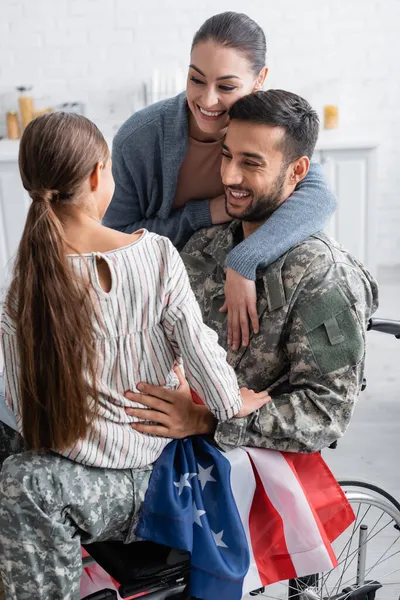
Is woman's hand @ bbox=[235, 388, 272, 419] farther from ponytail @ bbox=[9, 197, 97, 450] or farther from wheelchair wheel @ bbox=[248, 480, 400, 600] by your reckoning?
wheelchair wheel @ bbox=[248, 480, 400, 600]

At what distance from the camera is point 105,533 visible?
154cm

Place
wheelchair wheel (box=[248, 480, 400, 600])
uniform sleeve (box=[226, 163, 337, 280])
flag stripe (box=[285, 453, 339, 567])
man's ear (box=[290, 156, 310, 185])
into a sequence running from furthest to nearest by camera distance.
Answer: wheelchair wheel (box=[248, 480, 400, 600]) < man's ear (box=[290, 156, 310, 185]) < uniform sleeve (box=[226, 163, 337, 280]) < flag stripe (box=[285, 453, 339, 567])

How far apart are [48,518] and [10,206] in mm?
3470

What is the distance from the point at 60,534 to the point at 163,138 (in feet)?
3.68

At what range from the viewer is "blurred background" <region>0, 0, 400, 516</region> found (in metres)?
4.88

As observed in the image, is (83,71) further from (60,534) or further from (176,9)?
(60,534)

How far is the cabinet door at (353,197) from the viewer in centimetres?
458

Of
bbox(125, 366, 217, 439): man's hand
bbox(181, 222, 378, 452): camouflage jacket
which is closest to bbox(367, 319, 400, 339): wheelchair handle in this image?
bbox(181, 222, 378, 452): camouflage jacket

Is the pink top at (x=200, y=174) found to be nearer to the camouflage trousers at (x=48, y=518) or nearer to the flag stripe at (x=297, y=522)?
the flag stripe at (x=297, y=522)

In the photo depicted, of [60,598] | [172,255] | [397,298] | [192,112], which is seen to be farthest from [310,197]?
[397,298]

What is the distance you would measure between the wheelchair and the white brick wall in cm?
313

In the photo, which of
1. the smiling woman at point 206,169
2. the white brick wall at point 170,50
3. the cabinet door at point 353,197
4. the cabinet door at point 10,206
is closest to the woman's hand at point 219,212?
the smiling woman at point 206,169

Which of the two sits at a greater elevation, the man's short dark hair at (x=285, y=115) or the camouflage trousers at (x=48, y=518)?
the man's short dark hair at (x=285, y=115)

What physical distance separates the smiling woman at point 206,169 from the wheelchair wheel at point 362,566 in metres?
0.63
